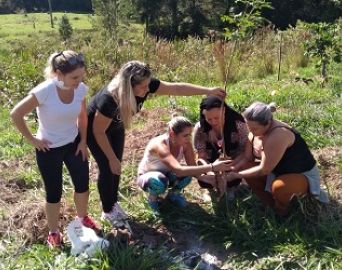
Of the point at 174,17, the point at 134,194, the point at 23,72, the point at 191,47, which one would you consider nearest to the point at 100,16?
the point at 174,17

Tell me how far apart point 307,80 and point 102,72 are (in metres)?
4.02

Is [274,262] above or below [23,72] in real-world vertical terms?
below

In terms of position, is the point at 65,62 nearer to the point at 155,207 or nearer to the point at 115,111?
the point at 115,111

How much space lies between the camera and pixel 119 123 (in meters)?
3.39

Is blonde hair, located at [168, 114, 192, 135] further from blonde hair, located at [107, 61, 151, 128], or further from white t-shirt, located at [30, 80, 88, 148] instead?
white t-shirt, located at [30, 80, 88, 148]

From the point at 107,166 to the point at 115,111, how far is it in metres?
0.50

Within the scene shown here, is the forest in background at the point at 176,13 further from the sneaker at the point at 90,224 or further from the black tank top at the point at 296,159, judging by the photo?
the sneaker at the point at 90,224

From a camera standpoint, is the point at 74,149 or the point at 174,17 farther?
the point at 174,17

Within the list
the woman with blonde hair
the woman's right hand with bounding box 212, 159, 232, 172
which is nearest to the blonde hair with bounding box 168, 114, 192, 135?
the woman with blonde hair

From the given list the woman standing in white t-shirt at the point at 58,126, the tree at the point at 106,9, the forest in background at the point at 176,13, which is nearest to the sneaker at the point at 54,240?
the woman standing in white t-shirt at the point at 58,126

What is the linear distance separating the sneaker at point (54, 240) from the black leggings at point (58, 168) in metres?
0.29

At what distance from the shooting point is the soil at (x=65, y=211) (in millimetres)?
3590

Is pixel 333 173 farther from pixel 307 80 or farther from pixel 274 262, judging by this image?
pixel 307 80

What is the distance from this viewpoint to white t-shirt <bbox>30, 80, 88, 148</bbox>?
9.79 ft
